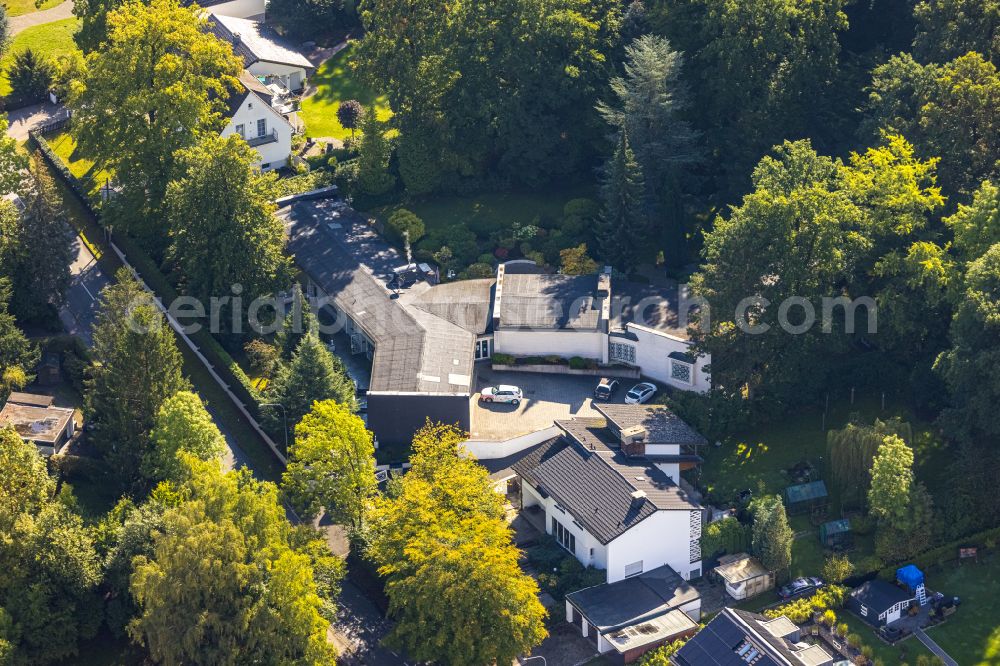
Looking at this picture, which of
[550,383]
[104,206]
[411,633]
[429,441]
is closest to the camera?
[411,633]

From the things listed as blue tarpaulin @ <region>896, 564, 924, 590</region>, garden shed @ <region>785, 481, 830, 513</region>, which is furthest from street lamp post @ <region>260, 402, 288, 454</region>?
blue tarpaulin @ <region>896, 564, 924, 590</region>

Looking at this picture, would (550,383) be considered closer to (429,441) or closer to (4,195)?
(429,441)

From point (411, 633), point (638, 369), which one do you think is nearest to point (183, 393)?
point (411, 633)

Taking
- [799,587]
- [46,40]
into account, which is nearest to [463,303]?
[799,587]

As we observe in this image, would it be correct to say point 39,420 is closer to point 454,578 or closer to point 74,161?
point 454,578

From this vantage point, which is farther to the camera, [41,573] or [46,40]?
[46,40]

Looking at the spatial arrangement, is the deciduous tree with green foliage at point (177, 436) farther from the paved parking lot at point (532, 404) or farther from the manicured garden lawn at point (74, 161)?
the manicured garden lawn at point (74, 161)
